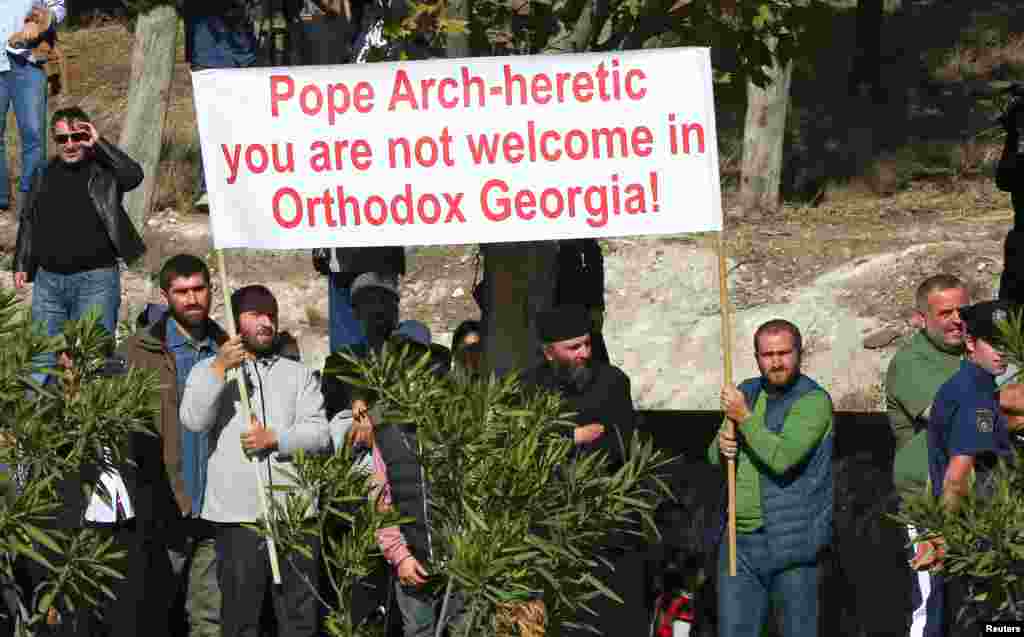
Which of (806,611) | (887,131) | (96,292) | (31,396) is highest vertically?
(887,131)

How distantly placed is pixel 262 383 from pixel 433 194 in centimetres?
102

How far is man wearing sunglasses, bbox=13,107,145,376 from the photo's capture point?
948cm

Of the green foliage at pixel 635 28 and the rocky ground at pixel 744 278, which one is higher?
the green foliage at pixel 635 28

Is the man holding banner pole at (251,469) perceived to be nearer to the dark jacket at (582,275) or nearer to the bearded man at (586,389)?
the bearded man at (586,389)

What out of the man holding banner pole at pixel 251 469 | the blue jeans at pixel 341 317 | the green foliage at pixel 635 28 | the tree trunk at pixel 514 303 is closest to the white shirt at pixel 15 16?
the blue jeans at pixel 341 317

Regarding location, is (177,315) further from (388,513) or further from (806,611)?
(806,611)

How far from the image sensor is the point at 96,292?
31.1ft

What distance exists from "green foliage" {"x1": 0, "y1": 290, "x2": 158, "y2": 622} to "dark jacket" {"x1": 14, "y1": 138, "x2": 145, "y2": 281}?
208 centimetres

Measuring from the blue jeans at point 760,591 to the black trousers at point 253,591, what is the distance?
1.62 meters

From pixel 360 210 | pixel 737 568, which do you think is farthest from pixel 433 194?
pixel 737 568

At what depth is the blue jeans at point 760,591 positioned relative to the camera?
7.84 metres

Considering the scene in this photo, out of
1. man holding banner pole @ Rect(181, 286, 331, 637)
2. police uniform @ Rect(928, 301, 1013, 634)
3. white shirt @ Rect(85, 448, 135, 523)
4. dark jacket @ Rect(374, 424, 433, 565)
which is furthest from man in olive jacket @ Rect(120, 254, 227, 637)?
police uniform @ Rect(928, 301, 1013, 634)

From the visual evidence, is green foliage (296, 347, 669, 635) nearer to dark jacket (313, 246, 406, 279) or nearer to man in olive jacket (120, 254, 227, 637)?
man in olive jacket (120, 254, 227, 637)

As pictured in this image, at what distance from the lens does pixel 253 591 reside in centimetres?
793
